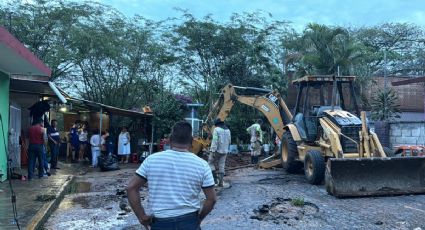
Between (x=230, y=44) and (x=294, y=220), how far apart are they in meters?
19.7

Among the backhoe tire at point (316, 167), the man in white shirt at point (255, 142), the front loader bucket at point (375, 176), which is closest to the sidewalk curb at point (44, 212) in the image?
the front loader bucket at point (375, 176)

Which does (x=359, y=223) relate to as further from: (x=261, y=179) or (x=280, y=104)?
(x=280, y=104)

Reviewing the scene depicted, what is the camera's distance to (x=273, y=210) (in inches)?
341

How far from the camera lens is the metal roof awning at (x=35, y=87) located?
13395mm

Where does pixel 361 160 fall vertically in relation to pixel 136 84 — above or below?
below

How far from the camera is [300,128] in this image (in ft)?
44.4

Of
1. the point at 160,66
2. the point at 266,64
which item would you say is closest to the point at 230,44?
the point at 266,64

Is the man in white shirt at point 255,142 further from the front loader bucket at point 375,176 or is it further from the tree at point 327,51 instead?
the front loader bucket at point 375,176

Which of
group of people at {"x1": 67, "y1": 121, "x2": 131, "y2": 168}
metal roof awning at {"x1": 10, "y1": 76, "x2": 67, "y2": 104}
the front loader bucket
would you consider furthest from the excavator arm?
group of people at {"x1": 67, "y1": 121, "x2": 131, "y2": 168}

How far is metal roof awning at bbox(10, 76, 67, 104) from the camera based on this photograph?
527 inches

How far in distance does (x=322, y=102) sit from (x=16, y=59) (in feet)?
25.1

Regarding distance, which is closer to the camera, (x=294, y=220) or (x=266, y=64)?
(x=294, y=220)

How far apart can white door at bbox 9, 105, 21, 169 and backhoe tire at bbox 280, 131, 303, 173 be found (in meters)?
7.54

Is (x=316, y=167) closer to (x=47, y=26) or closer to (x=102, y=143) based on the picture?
(x=102, y=143)
